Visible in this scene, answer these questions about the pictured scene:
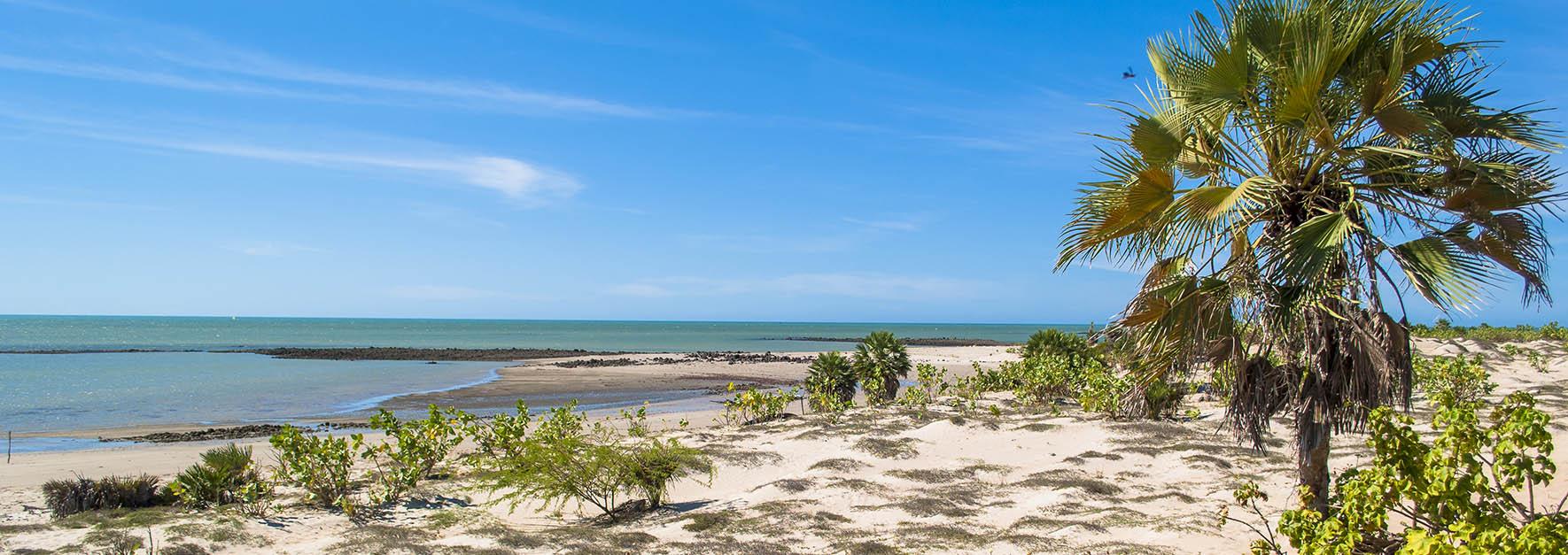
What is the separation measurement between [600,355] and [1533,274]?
178 feet

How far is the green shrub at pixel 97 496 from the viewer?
29.8 ft

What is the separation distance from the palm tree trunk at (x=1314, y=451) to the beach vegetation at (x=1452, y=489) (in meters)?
0.79

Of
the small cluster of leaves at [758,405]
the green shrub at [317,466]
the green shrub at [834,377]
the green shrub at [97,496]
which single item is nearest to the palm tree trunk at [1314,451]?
the green shrub at [317,466]

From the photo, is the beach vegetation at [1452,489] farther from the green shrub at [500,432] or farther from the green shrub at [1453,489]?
the green shrub at [500,432]

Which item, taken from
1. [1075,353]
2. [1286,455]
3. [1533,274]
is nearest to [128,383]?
[1075,353]

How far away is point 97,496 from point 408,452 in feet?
9.94

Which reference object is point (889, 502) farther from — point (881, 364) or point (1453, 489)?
point (881, 364)

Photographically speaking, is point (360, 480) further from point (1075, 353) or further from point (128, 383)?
point (128, 383)

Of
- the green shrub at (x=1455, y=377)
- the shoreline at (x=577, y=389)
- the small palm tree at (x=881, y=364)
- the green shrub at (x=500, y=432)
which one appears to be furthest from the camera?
the shoreline at (x=577, y=389)

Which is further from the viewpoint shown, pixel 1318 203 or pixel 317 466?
pixel 317 466

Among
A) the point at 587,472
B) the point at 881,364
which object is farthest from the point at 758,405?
the point at 587,472

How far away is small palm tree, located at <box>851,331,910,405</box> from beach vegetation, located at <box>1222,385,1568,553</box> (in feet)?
46.5

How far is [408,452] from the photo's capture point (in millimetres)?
10234

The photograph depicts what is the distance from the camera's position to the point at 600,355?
5684cm
